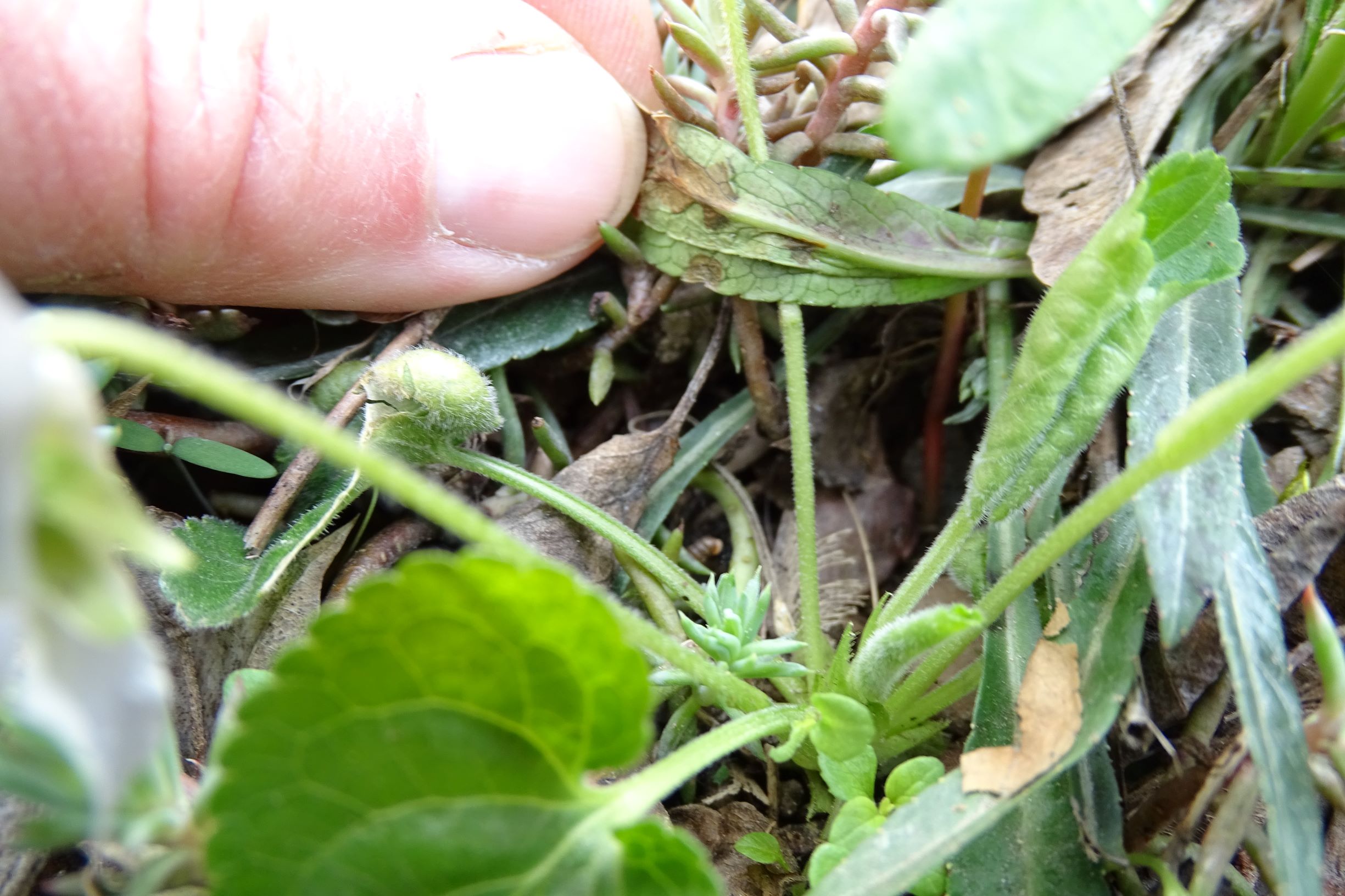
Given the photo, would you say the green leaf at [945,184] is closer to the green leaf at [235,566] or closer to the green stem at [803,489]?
the green stem at [803,489]

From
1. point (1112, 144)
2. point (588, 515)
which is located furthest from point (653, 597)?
point (1112, 144)

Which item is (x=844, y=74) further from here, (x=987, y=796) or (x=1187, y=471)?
(x=987, y=796)

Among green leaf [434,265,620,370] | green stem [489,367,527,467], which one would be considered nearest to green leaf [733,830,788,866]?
green stem [489,367,527,467]

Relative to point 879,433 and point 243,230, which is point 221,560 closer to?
point 243,230

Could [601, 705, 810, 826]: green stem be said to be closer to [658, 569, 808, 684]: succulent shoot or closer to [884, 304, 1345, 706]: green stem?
[658, 569, 808, 684]: succulent shoot

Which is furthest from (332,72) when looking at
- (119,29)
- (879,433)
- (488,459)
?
(879,433)
